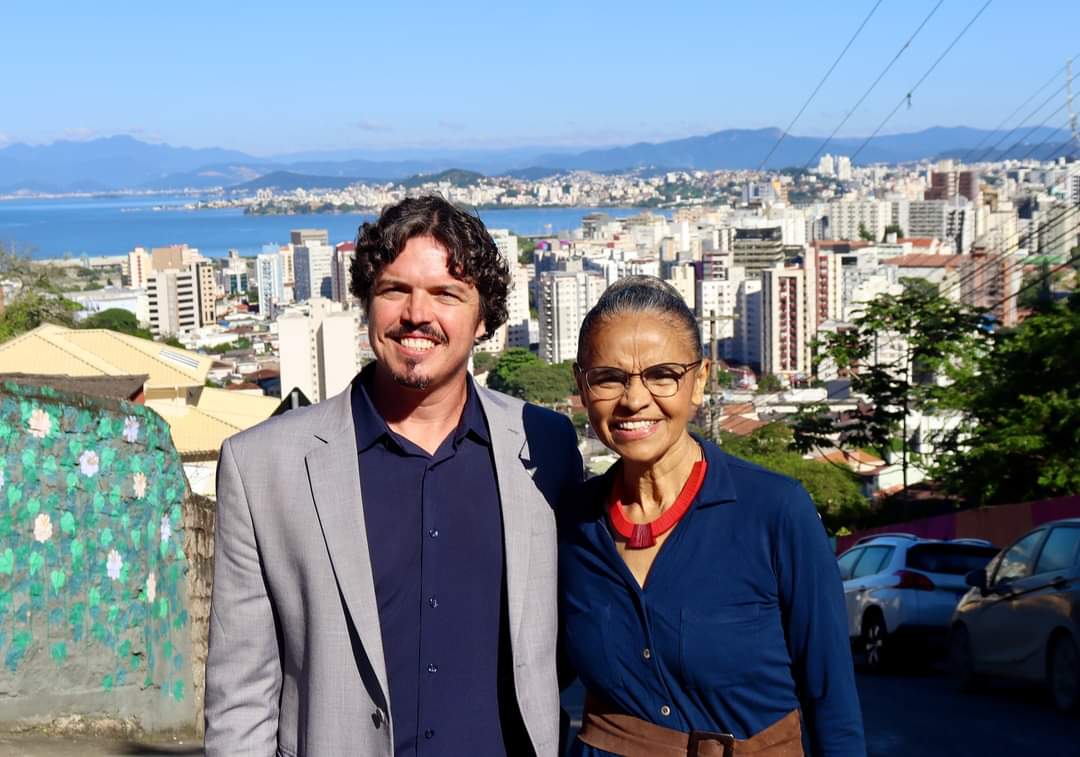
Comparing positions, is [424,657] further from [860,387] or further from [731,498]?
[860,387]

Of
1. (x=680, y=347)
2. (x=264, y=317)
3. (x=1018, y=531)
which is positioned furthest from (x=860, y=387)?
(x=264, y=317)

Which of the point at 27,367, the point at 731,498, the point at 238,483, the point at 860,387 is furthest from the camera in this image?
the point at 860,387

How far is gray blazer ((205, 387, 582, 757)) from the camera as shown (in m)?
2.61

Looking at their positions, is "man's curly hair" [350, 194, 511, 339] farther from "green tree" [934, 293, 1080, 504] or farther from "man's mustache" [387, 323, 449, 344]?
"green tree" [934, 293, 1080, 504]

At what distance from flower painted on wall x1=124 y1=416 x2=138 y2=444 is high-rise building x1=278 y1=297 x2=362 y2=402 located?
4170 cm

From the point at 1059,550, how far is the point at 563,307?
123741 millimetres

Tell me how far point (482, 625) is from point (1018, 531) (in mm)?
12720

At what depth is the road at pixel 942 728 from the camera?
19.6 feet

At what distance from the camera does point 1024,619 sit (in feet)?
24.9

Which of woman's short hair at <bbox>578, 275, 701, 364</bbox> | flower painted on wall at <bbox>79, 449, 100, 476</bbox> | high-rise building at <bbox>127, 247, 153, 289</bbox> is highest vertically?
woman's short hair at <bbox>578, 275, 701, 364</bbox>

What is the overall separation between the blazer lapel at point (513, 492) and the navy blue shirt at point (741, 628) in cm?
21

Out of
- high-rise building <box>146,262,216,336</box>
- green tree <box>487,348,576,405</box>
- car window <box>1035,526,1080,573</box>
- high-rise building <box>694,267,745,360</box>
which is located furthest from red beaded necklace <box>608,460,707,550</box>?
high-rise building <box>146,262,216,336</box>

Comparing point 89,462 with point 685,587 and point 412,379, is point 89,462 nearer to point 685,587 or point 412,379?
point 412,379

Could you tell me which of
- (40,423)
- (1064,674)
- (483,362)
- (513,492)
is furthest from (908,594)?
(483,362)
